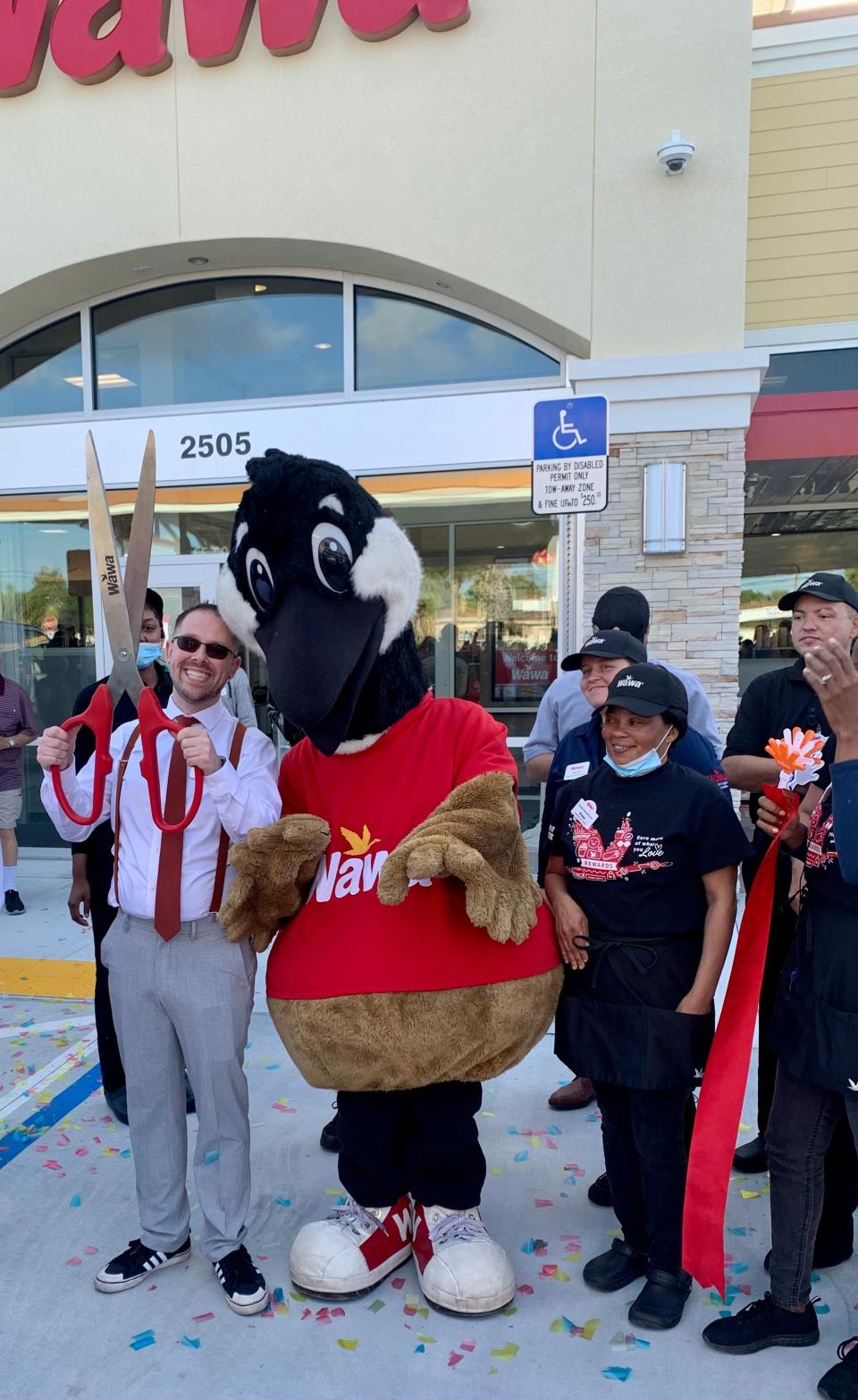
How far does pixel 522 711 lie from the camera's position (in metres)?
7.38

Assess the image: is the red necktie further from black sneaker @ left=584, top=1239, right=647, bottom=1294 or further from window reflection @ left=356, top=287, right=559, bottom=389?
window reflection @ left=356, top=287, right=559, bottom=389

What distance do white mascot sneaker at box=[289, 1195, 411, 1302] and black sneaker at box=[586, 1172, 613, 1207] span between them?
2.06 feet

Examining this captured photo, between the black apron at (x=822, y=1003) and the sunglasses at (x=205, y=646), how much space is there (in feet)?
5.07

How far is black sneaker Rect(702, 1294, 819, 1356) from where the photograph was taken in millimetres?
2189

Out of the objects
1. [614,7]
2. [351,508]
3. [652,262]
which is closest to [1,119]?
[614,7]

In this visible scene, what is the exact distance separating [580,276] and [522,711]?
3.20 m

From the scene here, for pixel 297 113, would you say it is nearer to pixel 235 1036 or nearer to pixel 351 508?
pixel 351 508

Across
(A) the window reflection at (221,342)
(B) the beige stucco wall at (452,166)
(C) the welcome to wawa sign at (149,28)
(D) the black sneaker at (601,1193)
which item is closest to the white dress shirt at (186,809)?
(D) the black sneaker at (601,1193)

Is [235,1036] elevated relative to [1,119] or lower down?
lower down

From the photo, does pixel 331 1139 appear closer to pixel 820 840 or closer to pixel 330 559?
pixel 820 840

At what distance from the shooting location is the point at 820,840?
2.12 metres

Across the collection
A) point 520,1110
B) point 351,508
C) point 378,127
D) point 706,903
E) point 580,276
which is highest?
point 378,127

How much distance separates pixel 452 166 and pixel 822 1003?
620 cm

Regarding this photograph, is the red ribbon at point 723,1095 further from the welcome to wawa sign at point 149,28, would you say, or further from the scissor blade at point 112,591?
the welcome to wawa sign at point 149,28
